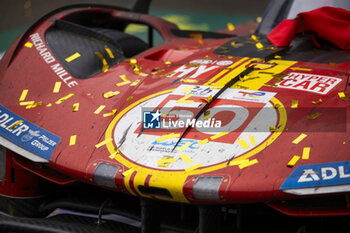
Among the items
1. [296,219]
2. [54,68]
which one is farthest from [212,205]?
[54,68]

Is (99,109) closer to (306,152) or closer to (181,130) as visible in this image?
(181,130)

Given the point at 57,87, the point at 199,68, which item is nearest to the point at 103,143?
the point at 57,87

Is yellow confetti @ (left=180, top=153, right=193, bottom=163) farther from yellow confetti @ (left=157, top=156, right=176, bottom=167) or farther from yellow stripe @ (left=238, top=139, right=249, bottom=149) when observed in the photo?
yellow stripe @ (left=238, top=139, right=249, bottom=149)

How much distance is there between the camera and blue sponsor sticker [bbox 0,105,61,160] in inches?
79.1

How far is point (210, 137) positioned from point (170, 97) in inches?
12.8

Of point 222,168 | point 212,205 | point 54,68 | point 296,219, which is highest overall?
point 54,68

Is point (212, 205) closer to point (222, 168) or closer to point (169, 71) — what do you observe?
point (222, 168)

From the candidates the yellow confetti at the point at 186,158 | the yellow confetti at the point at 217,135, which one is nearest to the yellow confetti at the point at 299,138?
the yellow confetti at the point at 217,135

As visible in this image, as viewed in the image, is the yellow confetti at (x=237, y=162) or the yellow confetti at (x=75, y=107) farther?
the yellow confetti at (x=75, y=107)

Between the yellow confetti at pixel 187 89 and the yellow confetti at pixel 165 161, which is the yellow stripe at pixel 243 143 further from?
the yellow confetti at pixel 187 89

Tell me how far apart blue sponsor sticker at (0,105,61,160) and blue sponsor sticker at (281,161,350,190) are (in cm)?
93

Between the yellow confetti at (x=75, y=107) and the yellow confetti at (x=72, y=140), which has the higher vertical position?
the yellow confetti at (x=75, y=107)

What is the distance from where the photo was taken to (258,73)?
2.20 meters

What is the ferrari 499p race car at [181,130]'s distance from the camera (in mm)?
1693
